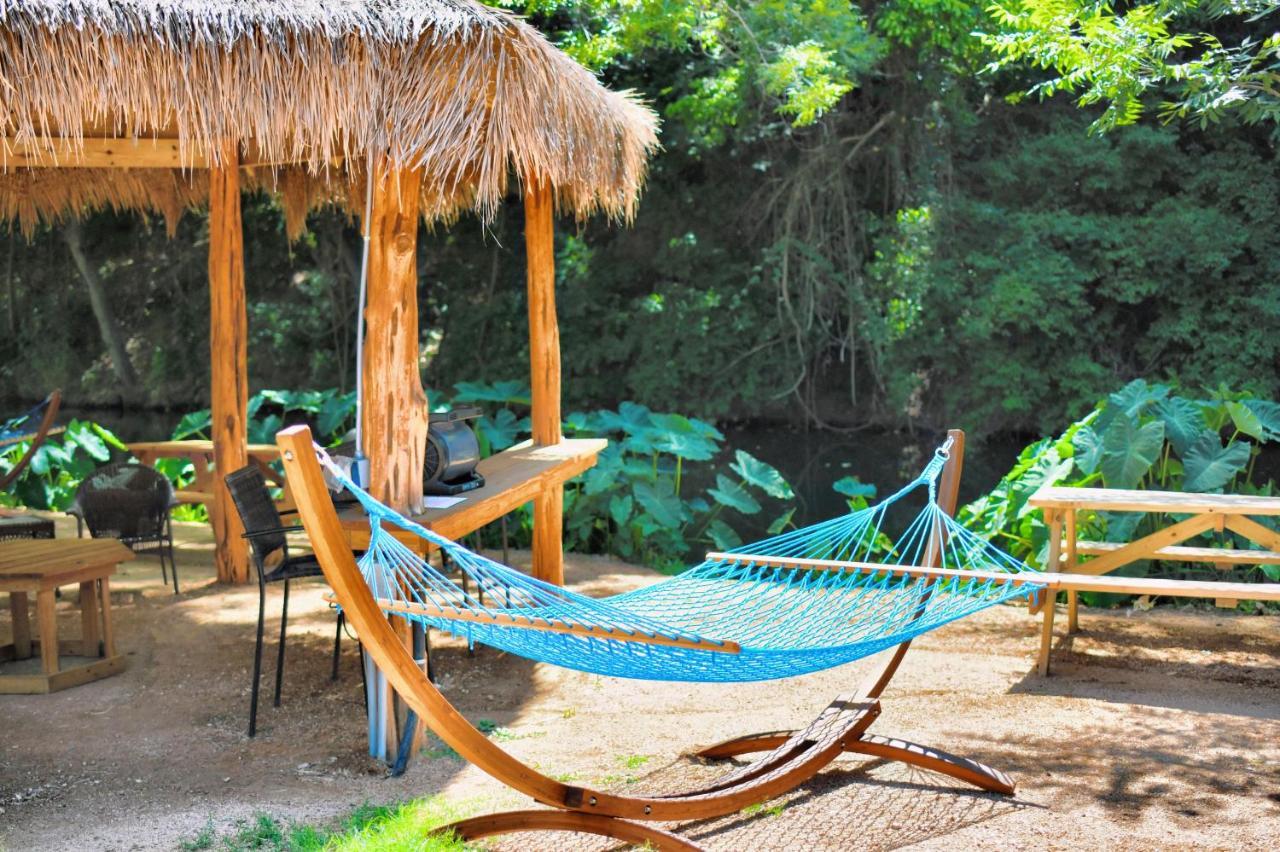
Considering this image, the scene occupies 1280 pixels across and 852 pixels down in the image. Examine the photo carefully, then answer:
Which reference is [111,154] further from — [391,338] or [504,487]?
[504,487]

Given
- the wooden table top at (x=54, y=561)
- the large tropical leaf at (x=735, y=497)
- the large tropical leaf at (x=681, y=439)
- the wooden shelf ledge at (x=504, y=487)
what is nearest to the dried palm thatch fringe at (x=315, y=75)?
the wooden shelf ledge at (x=504, y=487)

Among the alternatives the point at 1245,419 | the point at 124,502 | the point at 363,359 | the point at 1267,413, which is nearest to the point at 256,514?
the point at 363,359

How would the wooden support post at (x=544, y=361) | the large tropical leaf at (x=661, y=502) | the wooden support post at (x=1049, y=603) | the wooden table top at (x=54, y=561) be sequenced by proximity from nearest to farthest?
1. the wooden table top at (x=54, y=561)
2. the wooden support post at (x=1049, y=603)
3. the wooden support post at (x=544, y=361)
4. the large tropical leaf at (x=661, y=502)

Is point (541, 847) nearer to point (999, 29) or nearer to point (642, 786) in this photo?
point (642, 786)

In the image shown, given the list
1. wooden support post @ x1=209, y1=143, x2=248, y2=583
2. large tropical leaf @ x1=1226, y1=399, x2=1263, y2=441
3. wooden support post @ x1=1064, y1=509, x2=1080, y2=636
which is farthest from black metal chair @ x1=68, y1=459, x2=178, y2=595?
large tropical leaf @ x1=1226, y1=399, x2=1263, y2=441

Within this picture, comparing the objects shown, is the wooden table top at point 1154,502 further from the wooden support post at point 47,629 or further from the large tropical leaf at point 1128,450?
the wooden support post at point 47,629

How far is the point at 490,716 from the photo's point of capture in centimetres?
403

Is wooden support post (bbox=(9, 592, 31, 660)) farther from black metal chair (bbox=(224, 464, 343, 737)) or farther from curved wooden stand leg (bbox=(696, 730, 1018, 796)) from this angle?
curved wooden stand leg (bbox=(696, 730, 1018, 796))

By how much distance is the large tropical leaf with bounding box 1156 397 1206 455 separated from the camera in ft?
19.8

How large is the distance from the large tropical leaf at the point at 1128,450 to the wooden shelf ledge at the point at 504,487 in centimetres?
231

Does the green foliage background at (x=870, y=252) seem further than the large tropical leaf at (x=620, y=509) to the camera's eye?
Yes

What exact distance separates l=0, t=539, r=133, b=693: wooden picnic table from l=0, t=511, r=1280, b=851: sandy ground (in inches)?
3.2

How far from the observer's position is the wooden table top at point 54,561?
4066mm

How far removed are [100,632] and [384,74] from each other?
7.39 feet
